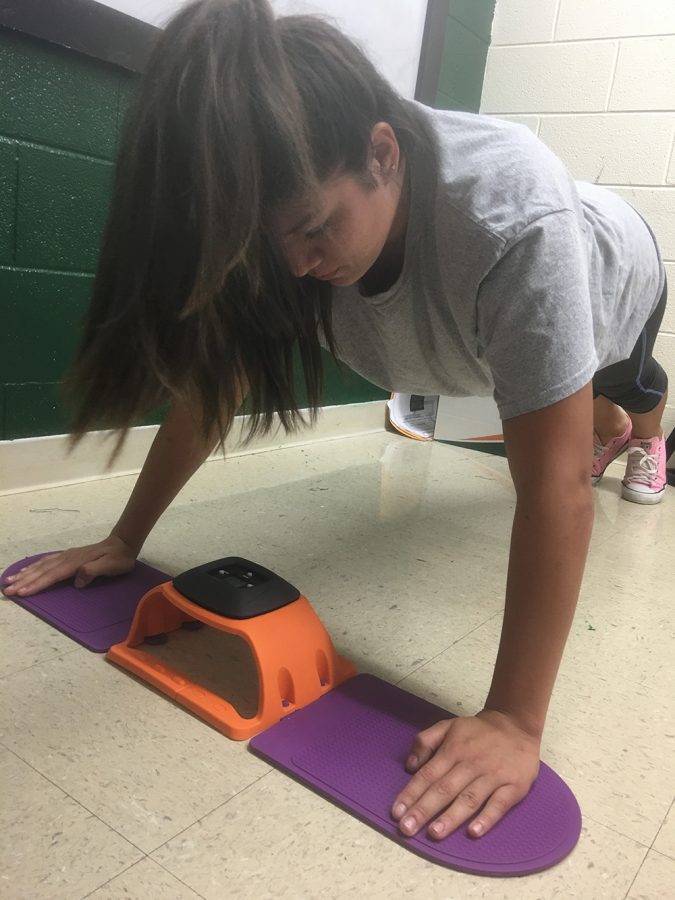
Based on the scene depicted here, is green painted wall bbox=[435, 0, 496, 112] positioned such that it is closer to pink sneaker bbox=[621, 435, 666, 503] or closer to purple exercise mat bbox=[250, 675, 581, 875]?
pink sneaker bbox=[621, 435, 666, 503]

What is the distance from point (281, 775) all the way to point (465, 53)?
1.86 metres

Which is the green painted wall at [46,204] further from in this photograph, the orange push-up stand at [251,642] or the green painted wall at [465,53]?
the green painted wall at [465,53]

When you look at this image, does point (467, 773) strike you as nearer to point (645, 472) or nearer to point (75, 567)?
point (75, 567)

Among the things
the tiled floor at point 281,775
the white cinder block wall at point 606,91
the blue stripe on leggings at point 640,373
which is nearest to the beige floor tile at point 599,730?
the tiled floor at point 281,775

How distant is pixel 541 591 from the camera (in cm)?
62

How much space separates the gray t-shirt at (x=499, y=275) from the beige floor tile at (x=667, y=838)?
14.0 inches

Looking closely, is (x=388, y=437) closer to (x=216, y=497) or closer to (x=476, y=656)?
(x=216, y=497)

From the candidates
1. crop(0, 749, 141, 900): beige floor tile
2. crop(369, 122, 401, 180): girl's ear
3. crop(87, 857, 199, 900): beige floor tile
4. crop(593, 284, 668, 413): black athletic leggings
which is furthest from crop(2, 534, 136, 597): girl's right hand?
crop(593, 284, 668, 413): black athletic leggings

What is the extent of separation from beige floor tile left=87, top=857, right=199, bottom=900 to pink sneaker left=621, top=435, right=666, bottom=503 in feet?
4.41

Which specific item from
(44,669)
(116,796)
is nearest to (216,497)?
(44,669)

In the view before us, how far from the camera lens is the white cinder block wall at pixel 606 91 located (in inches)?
69.6

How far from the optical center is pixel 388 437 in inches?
78.4

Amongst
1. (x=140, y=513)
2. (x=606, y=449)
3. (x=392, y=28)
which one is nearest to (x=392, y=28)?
(x=392, y=28)

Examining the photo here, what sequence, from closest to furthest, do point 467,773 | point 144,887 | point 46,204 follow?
point 144,887 → point 467,773 → point 46,204
